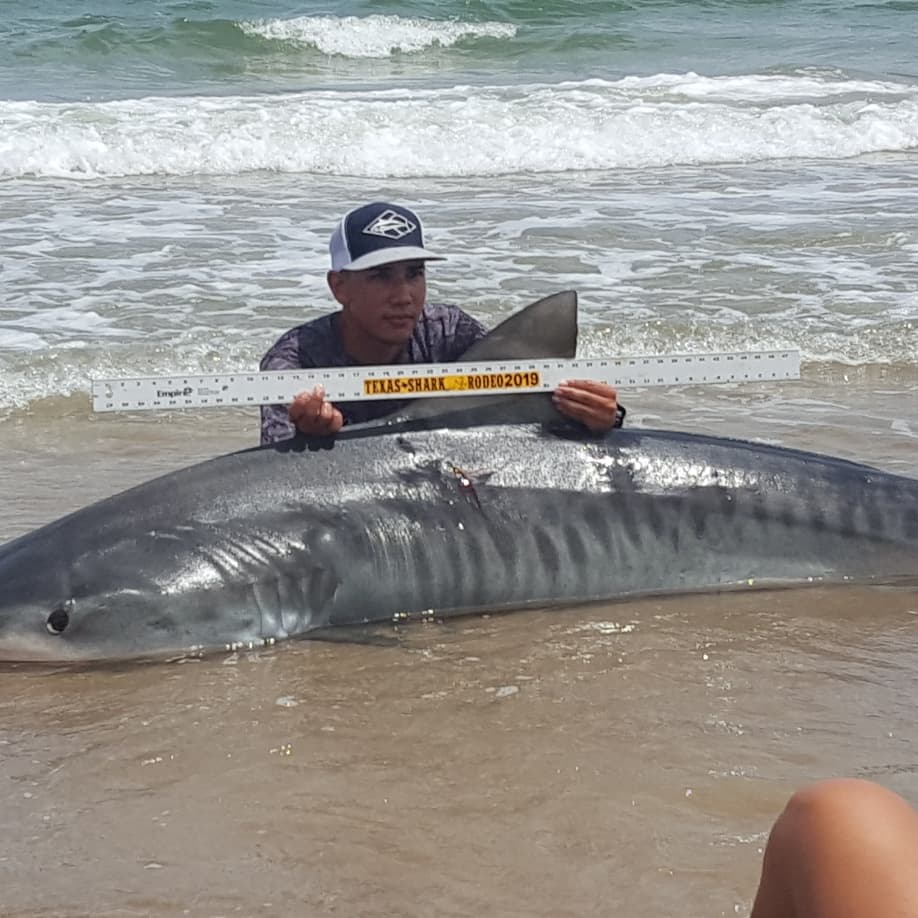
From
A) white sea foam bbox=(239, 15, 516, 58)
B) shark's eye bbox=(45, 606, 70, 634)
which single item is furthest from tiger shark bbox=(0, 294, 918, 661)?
white sea foam bbox=(239, 15, 516, 58)

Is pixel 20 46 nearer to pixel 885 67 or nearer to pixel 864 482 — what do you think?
pixel 885 67

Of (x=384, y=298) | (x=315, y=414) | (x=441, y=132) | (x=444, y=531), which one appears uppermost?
(x=441, y=132)

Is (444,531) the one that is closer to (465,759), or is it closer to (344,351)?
(344,351)

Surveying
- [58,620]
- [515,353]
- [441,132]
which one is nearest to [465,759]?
[58,620]

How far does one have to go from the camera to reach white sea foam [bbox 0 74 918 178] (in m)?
13.6

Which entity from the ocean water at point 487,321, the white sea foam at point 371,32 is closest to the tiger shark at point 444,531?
the ocean water at point 487,321

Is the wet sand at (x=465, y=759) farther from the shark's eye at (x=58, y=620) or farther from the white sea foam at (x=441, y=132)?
the white sea foam at (x=441, y=132)

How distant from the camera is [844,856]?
1559 millimetres

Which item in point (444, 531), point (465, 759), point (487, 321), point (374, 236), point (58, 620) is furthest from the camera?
point (487, 321)

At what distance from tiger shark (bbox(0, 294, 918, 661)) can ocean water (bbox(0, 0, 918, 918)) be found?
0.13 metres

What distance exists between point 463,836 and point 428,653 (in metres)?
1.12

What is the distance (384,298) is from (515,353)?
496 millimetres

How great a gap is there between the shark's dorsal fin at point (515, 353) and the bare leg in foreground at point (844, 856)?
2847 mm

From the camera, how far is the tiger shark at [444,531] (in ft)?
13.5
